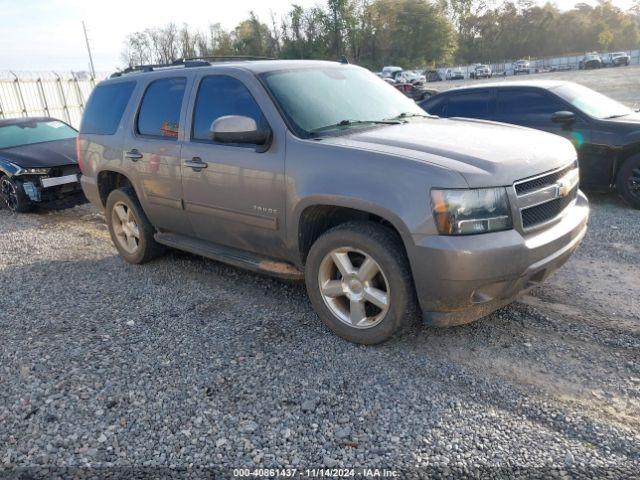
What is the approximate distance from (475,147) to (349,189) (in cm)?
86

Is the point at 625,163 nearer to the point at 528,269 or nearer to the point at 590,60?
the point at 528,269

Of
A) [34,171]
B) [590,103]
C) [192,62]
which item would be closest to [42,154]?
[34,171]

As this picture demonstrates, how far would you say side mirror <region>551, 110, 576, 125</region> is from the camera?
705 centimetres

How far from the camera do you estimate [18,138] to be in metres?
9.32

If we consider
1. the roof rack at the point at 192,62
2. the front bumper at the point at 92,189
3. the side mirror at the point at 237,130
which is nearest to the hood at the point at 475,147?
the side mirror at the point at 237,130

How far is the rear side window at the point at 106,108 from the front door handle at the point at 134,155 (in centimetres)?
43

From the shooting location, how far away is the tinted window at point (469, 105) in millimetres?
8114

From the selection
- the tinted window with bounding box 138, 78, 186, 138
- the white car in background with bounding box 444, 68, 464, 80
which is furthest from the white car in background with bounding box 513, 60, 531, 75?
the tinted window with bounding box 138, 78, 186, 138

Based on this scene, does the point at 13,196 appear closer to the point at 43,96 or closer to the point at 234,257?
the point at 234,257

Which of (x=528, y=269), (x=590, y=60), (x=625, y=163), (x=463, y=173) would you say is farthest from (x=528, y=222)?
(x=590, y=60)

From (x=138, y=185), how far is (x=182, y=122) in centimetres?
93

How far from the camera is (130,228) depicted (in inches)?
221

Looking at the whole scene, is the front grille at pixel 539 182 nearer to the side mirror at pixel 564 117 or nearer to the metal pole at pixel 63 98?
the side mirror at pixel 564 117

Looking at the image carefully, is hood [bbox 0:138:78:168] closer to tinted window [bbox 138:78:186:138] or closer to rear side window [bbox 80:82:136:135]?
rear side window [bbox 80:82:136:135]
